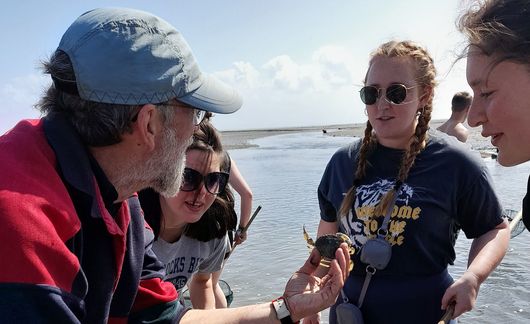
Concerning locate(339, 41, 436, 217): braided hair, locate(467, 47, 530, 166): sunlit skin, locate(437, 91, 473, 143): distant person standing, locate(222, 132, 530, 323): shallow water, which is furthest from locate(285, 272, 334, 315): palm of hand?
locate(437, 91, 473, 143): distant person standing

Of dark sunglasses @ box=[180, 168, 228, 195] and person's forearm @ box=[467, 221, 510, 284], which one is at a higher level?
dark sunglasses @ box=[180, 168, 228, 195]

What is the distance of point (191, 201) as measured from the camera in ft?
9.64

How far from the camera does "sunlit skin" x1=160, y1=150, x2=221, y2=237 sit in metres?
2.92

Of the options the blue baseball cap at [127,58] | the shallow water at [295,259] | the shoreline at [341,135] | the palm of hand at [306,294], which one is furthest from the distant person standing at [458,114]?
the blue baseball cap at [127,58]

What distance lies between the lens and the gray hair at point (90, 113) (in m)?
1.69

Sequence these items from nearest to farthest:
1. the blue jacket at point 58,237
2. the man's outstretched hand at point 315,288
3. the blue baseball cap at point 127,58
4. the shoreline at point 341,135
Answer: the blue jacket at point 58,237 < the blue baseball cap at point 127,58 < the man's outstretched hand at point 315,288 < the shoreline at point 341,135

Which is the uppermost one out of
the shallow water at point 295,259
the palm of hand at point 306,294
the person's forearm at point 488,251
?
the person's forearm at point 488,251

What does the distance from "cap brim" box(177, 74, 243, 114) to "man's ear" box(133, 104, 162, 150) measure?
0.13 meters

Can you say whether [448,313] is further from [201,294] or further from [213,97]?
[201,294]

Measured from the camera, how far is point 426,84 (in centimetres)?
285

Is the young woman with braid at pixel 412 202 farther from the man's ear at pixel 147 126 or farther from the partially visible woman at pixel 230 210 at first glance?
the man's ear at pixel 147 126

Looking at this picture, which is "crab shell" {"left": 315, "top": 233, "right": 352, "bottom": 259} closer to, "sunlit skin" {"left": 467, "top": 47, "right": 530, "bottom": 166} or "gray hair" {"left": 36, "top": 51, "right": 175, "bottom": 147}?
"sunlit skin" {"left": 467, "top": 47, "right": 530, "bottom": 166}

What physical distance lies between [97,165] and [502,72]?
1501mm

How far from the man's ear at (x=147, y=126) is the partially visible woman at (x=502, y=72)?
122 centimetres
